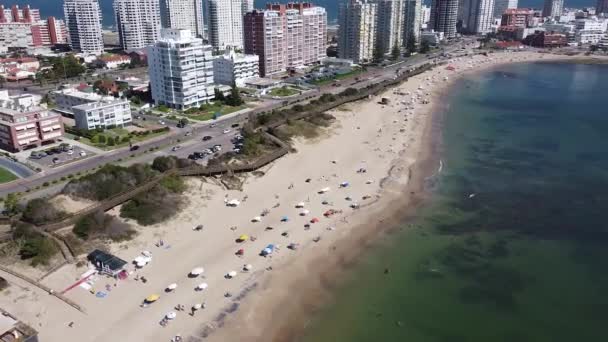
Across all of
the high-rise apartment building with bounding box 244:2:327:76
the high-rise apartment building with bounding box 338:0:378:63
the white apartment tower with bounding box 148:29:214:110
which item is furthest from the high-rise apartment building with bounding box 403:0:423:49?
the white apartment tower with bounding box 148:29:214:110

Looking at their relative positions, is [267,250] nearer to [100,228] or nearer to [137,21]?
[100,228]

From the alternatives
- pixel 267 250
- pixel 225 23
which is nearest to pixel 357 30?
pixel 225 23

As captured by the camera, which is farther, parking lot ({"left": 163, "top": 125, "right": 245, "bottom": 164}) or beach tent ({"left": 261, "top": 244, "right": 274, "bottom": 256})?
parking lot ({"left": 163, "top": 125, "right": 245, "bottom": 164})

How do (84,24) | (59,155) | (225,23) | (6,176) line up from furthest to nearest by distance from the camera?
(225,23) < (84,24) < (59,155) < (6,176)

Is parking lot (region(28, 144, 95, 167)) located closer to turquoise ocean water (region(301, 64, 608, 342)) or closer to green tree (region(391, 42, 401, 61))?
turquoise ocean water (region(301, 64, 608, 342))

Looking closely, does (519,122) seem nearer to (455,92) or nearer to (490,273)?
(455,92)

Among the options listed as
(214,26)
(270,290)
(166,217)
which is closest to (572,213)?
(270,290)

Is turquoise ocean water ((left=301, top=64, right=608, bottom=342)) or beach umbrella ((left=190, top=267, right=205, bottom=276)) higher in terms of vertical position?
beach umbrella ((left=190, top=267, right=205, bottom=276))

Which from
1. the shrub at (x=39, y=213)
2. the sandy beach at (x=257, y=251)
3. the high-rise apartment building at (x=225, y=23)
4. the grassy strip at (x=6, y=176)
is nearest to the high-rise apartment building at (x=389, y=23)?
the high-rise apartment building at (x=225, y=23)
